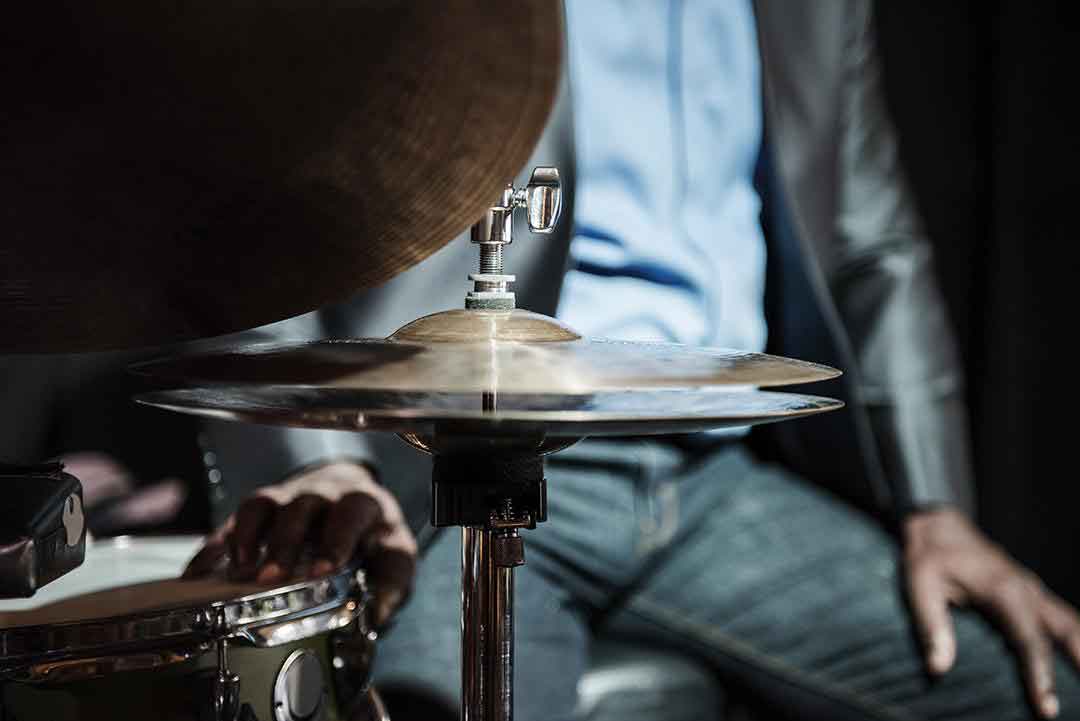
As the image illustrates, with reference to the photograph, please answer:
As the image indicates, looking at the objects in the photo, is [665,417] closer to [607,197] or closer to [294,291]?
[294,291]

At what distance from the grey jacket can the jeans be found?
0.11 m

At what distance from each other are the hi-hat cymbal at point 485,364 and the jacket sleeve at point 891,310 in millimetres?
Result: 741

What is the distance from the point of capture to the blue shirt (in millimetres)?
1261

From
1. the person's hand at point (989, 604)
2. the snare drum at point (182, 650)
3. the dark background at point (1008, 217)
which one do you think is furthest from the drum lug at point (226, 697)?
the dark background at point (1008, 217)

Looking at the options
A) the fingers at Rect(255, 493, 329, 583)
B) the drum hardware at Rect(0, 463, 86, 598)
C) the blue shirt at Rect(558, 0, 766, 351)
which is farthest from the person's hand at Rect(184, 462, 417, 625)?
the blue shirt at Rect(558, 0, 766, 351)

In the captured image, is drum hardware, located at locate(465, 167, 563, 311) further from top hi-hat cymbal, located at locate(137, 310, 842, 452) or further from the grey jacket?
the grey jacket

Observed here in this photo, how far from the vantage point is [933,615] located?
104 cm

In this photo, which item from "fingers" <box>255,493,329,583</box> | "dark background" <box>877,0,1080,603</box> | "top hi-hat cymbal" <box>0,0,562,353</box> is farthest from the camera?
"dark background" <box>877,0,1080,603</box>

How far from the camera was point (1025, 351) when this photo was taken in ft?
5.69

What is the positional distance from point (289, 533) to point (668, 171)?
0.76 m

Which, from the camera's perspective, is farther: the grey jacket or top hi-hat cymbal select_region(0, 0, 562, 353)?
the grey jacket

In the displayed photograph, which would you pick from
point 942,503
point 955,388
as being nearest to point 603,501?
point 942,503

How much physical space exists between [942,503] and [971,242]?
704 millimetres

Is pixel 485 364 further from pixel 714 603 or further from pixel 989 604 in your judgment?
pixel 989 604
